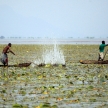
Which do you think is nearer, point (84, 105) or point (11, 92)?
point (84, 105)

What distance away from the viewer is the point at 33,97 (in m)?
14.0

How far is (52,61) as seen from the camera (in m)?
29.0

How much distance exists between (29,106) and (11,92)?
3.19 m

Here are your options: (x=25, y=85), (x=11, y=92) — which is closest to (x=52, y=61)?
(x=25, y=85)

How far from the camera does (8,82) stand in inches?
732

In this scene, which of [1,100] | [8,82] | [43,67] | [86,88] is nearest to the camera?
[1,100]

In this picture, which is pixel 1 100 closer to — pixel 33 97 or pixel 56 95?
pixel 33 97

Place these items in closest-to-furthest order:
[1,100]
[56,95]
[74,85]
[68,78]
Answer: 1. [1,100]
2. [56,95]
3. [74,85]
4. [68,78]

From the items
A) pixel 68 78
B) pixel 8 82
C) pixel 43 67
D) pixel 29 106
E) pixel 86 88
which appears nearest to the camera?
pixel 29 106

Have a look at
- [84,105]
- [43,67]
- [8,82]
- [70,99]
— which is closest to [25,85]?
[8,82]

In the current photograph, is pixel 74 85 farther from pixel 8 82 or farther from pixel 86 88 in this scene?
pixel 8 82

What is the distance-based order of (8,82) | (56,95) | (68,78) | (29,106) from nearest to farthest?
(29,106) < (56,95) < (8,82) < (68,78)

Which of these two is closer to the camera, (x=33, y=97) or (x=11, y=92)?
(x=33, y=97)

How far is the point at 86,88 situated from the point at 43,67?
11410 mm
